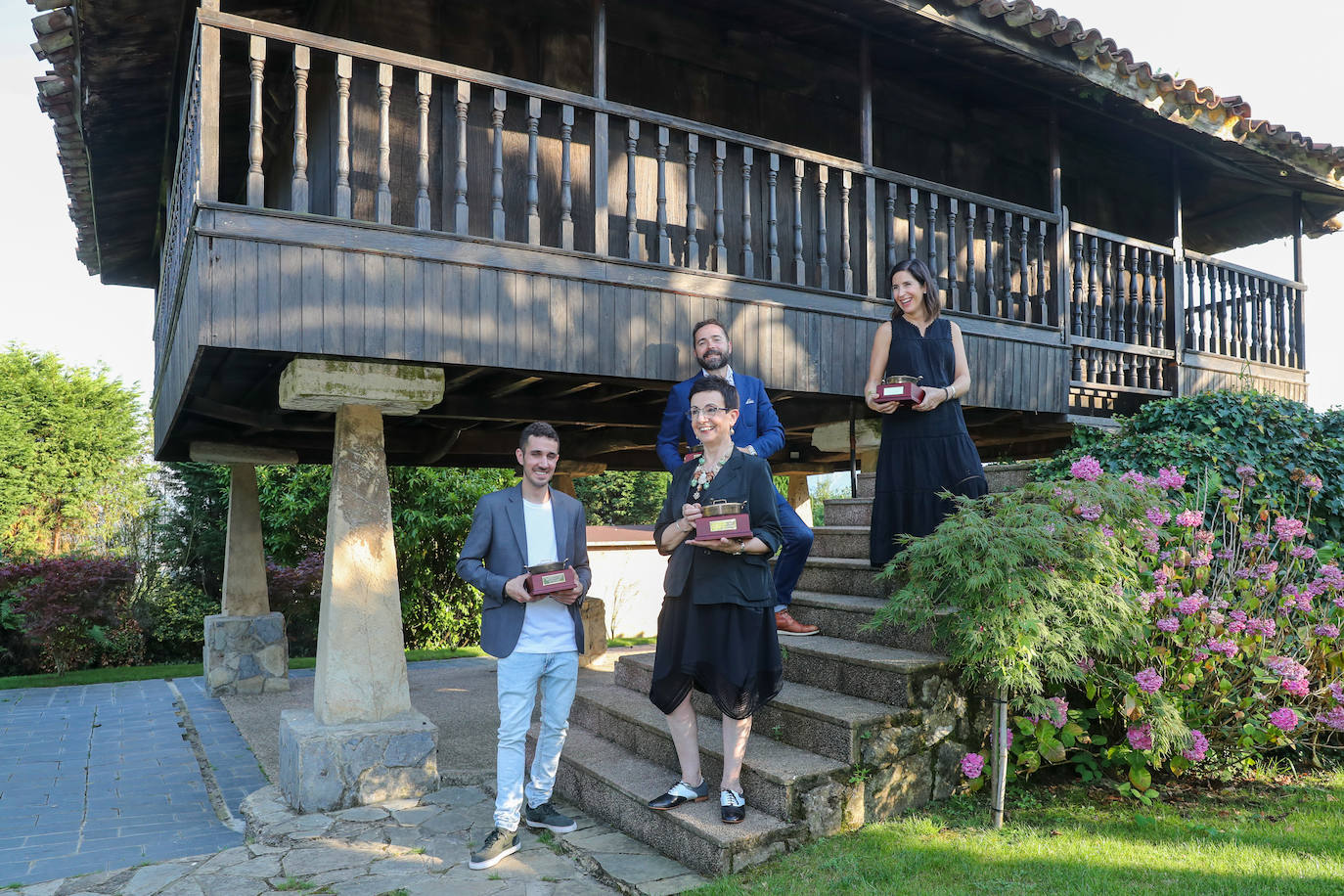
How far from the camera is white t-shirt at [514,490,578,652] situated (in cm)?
389

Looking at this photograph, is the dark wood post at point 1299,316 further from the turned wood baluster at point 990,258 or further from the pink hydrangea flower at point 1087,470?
the pink hydrangea flower at point 1087,470

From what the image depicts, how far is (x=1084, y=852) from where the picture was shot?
352 centimetres

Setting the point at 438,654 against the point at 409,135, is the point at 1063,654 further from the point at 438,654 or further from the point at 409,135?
the point at 438,654

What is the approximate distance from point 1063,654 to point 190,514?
14.8 metres

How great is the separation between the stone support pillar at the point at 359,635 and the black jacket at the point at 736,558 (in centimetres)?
193

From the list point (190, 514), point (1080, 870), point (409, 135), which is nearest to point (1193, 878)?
point (1080, 870)

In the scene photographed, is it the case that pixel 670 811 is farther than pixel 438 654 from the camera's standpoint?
No

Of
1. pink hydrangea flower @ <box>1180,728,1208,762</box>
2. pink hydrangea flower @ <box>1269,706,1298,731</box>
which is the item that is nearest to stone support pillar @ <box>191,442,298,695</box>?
pink hydrangea flower @ <box>1180,728,1208,762</box>

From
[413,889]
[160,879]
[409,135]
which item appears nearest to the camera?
[413,889]

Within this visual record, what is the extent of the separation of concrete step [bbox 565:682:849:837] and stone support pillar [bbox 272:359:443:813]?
1115 millimetres

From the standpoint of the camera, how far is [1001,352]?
6711 millimetres

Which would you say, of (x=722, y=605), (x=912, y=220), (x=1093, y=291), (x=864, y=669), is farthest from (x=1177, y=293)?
(x=722, y=605)

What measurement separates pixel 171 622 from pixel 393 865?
11682 millimetres

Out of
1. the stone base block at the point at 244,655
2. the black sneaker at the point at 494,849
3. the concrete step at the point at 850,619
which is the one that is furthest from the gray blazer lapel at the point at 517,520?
the stone base block at the point at 244,655
